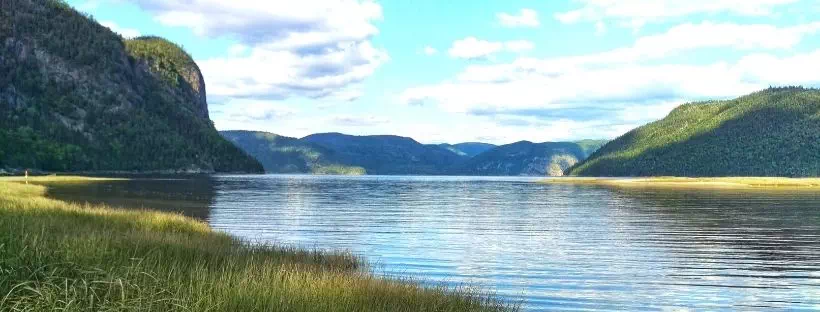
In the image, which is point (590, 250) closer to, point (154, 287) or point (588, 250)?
point (588, 250)

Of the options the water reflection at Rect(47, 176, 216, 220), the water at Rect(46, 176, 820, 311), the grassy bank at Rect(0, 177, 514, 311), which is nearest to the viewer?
the grassy bank at Rect(0, 177, 514, 311)

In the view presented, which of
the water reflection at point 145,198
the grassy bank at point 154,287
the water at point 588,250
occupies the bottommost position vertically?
the water at point 588,250

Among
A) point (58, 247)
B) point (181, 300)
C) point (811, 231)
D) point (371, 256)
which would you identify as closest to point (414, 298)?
point (181, 300)

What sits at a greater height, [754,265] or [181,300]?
[181,300]

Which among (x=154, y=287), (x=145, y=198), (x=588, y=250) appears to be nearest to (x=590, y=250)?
(x=588, y=250)

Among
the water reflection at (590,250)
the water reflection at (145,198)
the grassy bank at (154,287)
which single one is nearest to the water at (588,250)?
the water reflection at (590,250)

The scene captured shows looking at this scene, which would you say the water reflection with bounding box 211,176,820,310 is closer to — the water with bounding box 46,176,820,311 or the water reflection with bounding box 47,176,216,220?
the water with bounding box 46,176,820,311

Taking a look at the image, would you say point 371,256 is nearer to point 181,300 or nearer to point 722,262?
point 722,262

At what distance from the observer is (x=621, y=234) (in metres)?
43.9

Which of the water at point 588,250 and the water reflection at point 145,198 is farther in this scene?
the water reflection at point 145,198

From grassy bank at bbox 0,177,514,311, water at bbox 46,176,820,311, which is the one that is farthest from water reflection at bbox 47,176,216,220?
grassy bank at bbox 0,177,514,311

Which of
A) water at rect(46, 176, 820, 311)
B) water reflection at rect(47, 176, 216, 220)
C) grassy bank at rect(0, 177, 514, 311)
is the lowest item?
water at rect(46, 176, 820, 311)

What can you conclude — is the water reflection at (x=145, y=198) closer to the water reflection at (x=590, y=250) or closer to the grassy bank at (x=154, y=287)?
the water reflection at (x=590, y=250)

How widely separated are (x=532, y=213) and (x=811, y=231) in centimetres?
2504
